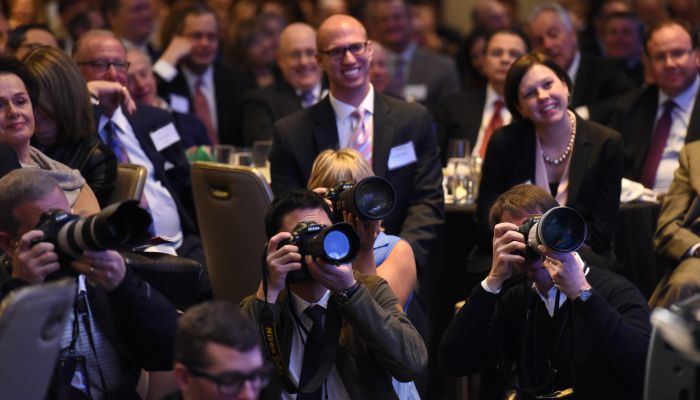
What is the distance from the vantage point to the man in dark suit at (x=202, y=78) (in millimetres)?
6809

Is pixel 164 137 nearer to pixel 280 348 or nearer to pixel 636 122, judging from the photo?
pixel 280 348

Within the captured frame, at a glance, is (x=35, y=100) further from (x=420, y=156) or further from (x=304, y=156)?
(x=420, y=156)

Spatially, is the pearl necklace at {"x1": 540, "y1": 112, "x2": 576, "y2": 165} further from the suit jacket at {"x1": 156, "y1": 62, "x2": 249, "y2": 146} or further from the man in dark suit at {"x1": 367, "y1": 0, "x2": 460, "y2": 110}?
the man in dark suit at {"x1": 367, "y1": 0, "x2": 460, "y2": 110}

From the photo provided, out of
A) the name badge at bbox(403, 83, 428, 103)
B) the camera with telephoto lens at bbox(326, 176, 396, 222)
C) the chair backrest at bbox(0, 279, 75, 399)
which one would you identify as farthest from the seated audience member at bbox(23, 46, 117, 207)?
the name badge at bbox(403, 83, 428, 103)

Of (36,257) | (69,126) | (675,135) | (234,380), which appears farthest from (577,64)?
(234,380)

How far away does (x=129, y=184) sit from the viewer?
4.26m

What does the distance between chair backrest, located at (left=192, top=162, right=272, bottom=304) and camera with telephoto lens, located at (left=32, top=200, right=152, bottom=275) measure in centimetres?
163

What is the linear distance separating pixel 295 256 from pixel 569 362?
84cm

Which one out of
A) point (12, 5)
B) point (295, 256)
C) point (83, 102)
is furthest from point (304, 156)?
point (12, 5)

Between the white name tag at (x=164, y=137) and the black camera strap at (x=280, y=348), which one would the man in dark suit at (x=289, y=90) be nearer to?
the white name tag at (x=164, y=137)

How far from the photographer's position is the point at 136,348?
309 centimetres

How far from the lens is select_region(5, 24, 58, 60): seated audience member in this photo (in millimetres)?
5504

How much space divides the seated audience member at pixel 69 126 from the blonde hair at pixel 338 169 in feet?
2.65

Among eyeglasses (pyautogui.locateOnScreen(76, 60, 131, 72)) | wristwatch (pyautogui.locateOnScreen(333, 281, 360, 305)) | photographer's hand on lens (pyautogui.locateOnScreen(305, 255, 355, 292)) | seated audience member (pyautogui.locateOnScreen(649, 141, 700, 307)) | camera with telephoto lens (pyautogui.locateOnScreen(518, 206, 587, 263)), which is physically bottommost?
seated audience member (pyautogui.locateOnScreen(649, 141, 700, 307))
